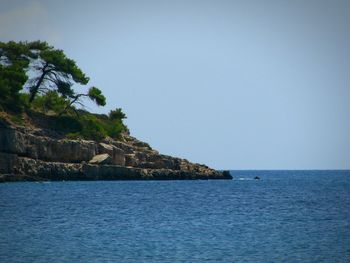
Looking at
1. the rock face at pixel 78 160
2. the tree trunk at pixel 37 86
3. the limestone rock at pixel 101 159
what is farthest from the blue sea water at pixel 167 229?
the tree trunk at pixel 37 86

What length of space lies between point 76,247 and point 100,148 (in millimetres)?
63114

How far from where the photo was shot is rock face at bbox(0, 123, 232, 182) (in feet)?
275

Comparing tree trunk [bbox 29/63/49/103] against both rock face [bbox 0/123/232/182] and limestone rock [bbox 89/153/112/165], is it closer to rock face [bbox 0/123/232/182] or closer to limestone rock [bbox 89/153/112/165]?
rock face [bbox 0/123/232/182]

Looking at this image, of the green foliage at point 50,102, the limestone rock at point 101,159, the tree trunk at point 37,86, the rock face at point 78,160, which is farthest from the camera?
the green foliage at point 50,102

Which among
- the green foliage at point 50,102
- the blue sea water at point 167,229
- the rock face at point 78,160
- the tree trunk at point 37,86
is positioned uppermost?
the tree trunk at point 37,86

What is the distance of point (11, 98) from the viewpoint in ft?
314

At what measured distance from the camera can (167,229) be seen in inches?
1614

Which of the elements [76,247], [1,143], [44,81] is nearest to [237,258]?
[76,247]

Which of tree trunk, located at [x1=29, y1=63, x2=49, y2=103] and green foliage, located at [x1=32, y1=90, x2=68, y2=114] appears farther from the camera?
green foliage, located at [x1=32, y1=90, x2=68, y2=114]

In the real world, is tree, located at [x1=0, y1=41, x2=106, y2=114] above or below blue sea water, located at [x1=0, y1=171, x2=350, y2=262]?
above

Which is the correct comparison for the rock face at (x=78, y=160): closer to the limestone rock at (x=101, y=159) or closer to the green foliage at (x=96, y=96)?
the limestone rock at (x=101, y=159)

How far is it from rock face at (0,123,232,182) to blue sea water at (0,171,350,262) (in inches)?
679

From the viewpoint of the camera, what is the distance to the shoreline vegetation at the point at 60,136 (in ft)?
283

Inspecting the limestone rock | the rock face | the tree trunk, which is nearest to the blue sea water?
the rock face
